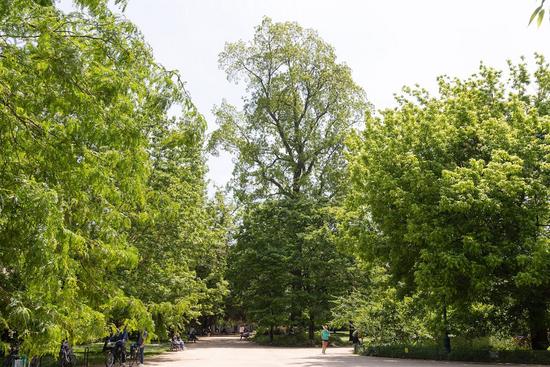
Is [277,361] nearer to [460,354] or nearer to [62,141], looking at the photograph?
[460,354]

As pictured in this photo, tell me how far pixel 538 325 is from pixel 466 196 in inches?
267

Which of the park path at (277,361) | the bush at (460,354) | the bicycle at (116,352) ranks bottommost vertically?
the park path at (277,361)

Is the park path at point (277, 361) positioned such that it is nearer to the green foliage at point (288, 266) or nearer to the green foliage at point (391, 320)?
the green foliage at point (391, 320)

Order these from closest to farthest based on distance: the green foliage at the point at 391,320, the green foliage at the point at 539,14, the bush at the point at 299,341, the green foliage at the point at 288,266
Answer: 1. the green foliage at the point at 539,14
2. the green foliage at the point at 391,320
3. the green foliage at the point at 288,266
4. the bush at the point at 299,341

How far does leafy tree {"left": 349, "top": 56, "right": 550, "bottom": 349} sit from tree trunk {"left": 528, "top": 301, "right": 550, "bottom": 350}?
0.04 metres

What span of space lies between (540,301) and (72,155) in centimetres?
1896

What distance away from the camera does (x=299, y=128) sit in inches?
1596

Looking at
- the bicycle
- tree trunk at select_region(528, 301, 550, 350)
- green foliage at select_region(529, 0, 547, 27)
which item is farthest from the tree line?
green foliage at select_region(529, 0, 547, 27)

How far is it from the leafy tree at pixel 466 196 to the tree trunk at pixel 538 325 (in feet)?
0.13

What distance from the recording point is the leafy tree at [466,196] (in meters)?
17.2

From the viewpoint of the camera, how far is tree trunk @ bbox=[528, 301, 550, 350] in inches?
767

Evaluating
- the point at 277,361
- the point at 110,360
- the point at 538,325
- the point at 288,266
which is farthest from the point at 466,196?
the point at 288,266

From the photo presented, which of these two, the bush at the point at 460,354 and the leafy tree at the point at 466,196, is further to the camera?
the bush at the point at 460,354

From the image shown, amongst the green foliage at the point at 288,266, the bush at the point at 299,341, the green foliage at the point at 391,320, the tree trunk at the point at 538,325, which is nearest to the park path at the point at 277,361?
the green foliage at the point at 391,320
